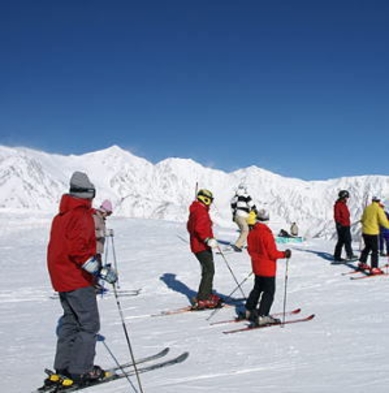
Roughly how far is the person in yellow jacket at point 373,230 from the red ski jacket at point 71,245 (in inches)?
335

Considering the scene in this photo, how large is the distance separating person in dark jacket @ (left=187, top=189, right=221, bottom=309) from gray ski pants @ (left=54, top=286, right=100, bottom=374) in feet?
13.8

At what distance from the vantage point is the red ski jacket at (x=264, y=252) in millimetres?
7598

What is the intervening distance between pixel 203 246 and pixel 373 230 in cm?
482

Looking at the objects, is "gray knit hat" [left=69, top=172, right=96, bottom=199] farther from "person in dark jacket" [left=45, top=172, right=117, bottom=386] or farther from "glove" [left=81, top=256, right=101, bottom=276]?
"glove" [left=81, top=256, right=101, bottom=276]

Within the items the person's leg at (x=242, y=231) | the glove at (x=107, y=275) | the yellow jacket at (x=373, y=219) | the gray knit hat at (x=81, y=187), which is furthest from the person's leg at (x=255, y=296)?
the person's leg at (x=242, y=231)

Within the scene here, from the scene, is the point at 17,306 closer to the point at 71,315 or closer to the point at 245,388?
the point at 71,315

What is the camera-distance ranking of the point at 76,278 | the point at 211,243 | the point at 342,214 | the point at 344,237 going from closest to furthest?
the point at 76,278 → the point at 211,243 → the point at 344,237 → the point at 342,214

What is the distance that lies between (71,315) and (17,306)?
19.9 feet

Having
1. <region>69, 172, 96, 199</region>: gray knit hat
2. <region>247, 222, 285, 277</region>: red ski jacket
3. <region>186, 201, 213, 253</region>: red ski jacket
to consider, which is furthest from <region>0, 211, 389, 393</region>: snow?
<region>69, 172, 96, 199</region>: gray knit hat

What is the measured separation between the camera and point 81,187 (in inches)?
203

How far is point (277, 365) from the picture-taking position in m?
5.23

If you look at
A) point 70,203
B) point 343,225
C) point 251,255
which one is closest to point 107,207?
point 251,255

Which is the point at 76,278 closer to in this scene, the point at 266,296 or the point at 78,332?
the point at 78,332

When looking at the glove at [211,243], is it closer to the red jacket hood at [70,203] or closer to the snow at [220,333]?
the snow at [220,333]
